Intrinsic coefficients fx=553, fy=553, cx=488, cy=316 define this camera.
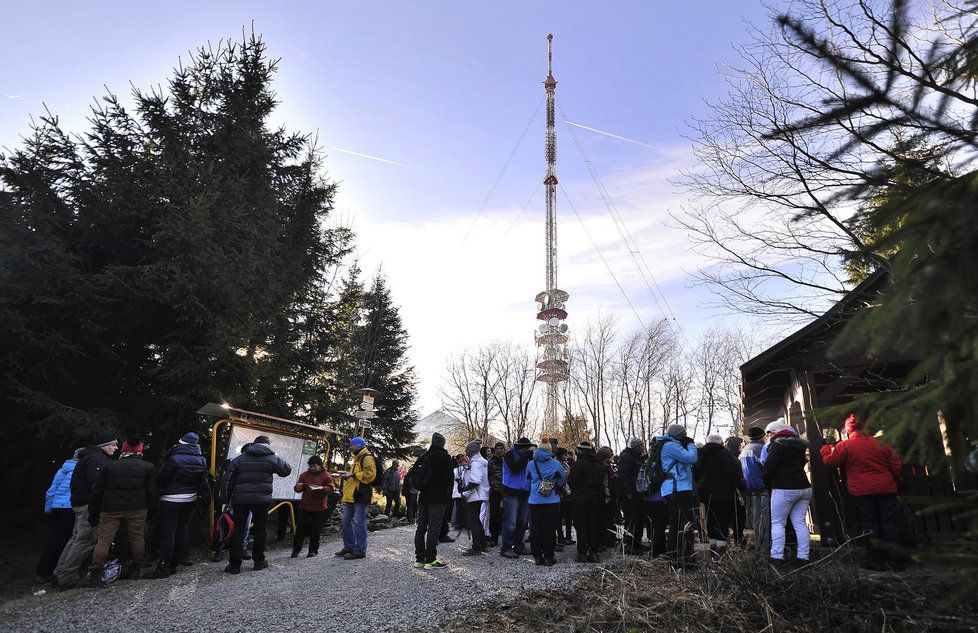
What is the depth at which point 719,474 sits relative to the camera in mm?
8234

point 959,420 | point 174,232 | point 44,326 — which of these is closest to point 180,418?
point 44,326

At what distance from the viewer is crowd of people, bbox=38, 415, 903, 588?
686 cm

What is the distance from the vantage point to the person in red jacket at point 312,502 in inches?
373

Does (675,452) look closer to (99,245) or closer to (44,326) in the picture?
(44,326)

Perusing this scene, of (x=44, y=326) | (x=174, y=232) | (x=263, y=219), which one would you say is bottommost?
(x=44, y=326)

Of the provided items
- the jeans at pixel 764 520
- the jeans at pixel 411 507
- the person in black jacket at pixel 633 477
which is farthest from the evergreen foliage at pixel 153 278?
the jeans at pixel 764 520

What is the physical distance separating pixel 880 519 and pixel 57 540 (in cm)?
1085

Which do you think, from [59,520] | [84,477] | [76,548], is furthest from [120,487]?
[59,520]

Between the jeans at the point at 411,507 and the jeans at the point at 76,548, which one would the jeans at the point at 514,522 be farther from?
the jeans at the point at 411,507

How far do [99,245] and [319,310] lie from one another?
505 cm

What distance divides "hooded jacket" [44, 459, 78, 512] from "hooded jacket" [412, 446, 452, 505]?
4.88 meters

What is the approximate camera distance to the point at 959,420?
223 cm

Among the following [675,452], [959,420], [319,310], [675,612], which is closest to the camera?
[959,420]

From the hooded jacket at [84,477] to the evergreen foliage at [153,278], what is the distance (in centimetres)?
165
